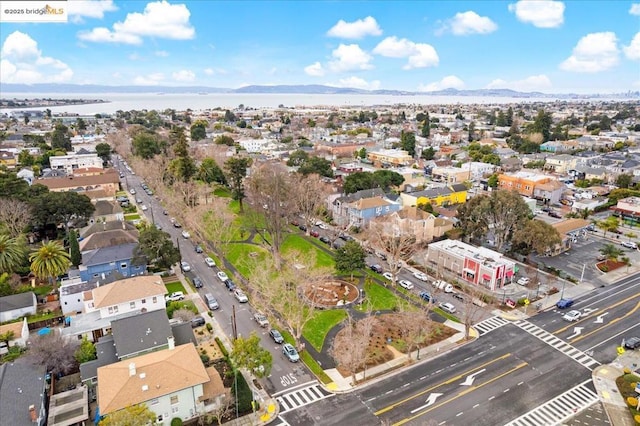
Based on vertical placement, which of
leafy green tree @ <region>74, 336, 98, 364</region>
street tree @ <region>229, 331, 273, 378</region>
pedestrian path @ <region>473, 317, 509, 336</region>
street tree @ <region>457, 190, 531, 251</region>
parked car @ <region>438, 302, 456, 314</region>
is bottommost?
pedestrian path @ <region>473, 317, 509, 336</region>

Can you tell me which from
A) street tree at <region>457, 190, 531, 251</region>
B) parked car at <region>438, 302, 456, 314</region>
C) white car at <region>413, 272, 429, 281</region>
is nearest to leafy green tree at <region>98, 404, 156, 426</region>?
parked car at <region>438, 302, 456, 314</region>

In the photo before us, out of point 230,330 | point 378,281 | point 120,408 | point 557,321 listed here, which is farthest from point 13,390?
point 557,321

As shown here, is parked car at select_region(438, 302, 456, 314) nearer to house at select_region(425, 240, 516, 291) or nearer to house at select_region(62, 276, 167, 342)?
house at select_region(425, 240, 516, 291)

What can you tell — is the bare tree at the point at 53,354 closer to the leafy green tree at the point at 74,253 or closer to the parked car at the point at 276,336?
the parked car at the point at 276,336

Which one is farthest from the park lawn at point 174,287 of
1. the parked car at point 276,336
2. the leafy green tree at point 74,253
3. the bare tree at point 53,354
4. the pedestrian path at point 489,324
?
the pedestrian path at point 489,324

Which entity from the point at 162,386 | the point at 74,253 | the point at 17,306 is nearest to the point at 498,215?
the point at 162,386

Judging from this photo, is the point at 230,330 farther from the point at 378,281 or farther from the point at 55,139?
the point at 55,139

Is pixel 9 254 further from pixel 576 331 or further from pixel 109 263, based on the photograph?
pixel 576 331
